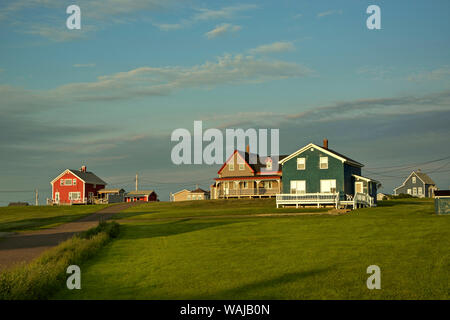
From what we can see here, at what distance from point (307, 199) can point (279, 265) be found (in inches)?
1355

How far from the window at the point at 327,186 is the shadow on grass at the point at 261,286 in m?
38.7

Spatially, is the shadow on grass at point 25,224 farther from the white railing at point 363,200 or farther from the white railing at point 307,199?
Answer: the white railing at point 363,200

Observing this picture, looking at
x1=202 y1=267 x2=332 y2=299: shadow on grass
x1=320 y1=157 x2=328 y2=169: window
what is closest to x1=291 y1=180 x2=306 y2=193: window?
x1=320 y1=157 x2=328 y2=169: window

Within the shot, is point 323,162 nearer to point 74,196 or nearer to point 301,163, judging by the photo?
point 301,163

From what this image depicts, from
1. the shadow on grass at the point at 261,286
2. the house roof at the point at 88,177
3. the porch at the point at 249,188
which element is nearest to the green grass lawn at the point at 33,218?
the house roof at the point at 88,177

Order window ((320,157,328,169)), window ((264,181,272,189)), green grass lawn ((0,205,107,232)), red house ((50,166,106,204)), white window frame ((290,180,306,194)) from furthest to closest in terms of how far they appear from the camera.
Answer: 1. red house ((50,166,106,204))
2. window ((264,181,272,189))
3. white window frame ((290,180,306,194))
4. window ((320,157,328,169))
5. green grass lawn ((0,205,107,232))

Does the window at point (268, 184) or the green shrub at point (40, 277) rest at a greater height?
the window at point (268, 184)

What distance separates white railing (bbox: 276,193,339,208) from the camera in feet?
160

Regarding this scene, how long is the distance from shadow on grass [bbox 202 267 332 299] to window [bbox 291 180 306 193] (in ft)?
130

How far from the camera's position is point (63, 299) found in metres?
13.3

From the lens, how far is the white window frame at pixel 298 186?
54156mm

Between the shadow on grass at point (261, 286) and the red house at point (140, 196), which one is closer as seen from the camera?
the shadow on grass at point (261, 286)

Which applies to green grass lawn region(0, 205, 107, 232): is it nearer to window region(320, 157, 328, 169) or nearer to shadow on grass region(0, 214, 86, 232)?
shadow on grass region(0, 214, 86, 232)
